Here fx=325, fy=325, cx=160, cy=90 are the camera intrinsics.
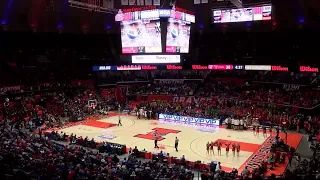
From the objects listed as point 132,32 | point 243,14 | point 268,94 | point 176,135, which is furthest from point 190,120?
point 243,14

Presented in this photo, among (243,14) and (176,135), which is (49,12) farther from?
(176,135)

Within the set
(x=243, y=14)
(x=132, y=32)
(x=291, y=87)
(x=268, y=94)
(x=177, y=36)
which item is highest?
(x=243, y=14)

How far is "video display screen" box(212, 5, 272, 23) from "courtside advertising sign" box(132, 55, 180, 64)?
8629 mm

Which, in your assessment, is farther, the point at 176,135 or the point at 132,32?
the point at 132,32

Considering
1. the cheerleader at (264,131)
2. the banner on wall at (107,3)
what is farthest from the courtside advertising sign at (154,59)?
the cheerleader at (264,131)

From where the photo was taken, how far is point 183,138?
105 ft

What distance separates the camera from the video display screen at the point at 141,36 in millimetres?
38406

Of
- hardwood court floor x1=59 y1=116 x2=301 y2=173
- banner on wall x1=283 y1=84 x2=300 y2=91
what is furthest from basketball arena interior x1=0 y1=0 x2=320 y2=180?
banner on wall x1=283 y1=84 x2=300 y2=91

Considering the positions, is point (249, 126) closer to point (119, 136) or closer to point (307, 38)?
point (119, 136)

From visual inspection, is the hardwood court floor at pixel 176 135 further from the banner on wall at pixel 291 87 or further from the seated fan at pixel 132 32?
the banner on wall at pixel 291 87

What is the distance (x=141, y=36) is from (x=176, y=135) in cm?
1321

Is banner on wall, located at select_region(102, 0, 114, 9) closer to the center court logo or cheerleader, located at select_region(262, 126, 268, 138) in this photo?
the center court logo

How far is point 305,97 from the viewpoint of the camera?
4062 centimetres

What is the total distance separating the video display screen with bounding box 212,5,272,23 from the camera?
40312 millimetres
